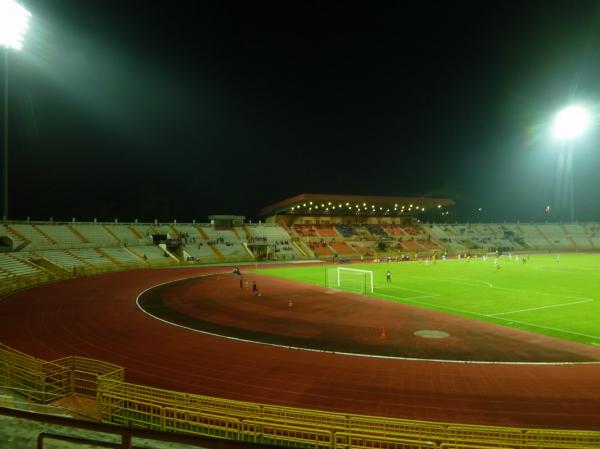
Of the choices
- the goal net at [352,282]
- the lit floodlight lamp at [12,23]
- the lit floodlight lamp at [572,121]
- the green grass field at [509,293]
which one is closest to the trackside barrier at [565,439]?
the green grass field at [509,293]

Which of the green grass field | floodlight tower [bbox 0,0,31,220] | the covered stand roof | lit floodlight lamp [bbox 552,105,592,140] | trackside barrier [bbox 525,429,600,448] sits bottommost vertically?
trackside barrier [bbox 525,429,600,448]

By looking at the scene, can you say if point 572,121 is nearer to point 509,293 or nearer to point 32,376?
point 509,293

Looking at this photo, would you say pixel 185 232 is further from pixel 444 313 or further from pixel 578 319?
pixel 578 319

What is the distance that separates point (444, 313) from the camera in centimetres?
2703

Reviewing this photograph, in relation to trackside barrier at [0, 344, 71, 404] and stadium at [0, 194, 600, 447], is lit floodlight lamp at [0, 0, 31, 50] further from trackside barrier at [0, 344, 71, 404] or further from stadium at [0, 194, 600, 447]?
trackside barrier at [0, 344, 71, 404]

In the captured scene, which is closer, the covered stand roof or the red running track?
the red running track

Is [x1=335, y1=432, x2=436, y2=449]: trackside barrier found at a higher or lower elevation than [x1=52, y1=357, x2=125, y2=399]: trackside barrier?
lower

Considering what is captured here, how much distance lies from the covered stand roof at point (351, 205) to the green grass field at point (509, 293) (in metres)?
29.9

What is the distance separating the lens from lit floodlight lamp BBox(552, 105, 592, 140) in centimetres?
7695

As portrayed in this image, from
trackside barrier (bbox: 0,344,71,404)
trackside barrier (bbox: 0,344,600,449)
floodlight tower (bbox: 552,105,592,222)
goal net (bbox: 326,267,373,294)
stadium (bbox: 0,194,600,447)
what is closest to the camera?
trackside barrier (bbox: 0,344,600,449)

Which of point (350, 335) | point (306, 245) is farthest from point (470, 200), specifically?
point (350, 335)

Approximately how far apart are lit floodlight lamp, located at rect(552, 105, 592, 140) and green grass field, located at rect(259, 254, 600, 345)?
3618cm

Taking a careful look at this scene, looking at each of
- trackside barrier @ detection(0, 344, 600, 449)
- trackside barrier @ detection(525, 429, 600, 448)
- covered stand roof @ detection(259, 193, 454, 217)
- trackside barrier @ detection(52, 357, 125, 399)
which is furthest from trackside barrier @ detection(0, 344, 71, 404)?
covered stand roof @ detection(259, 193, 454, 217)

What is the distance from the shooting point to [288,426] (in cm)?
852
